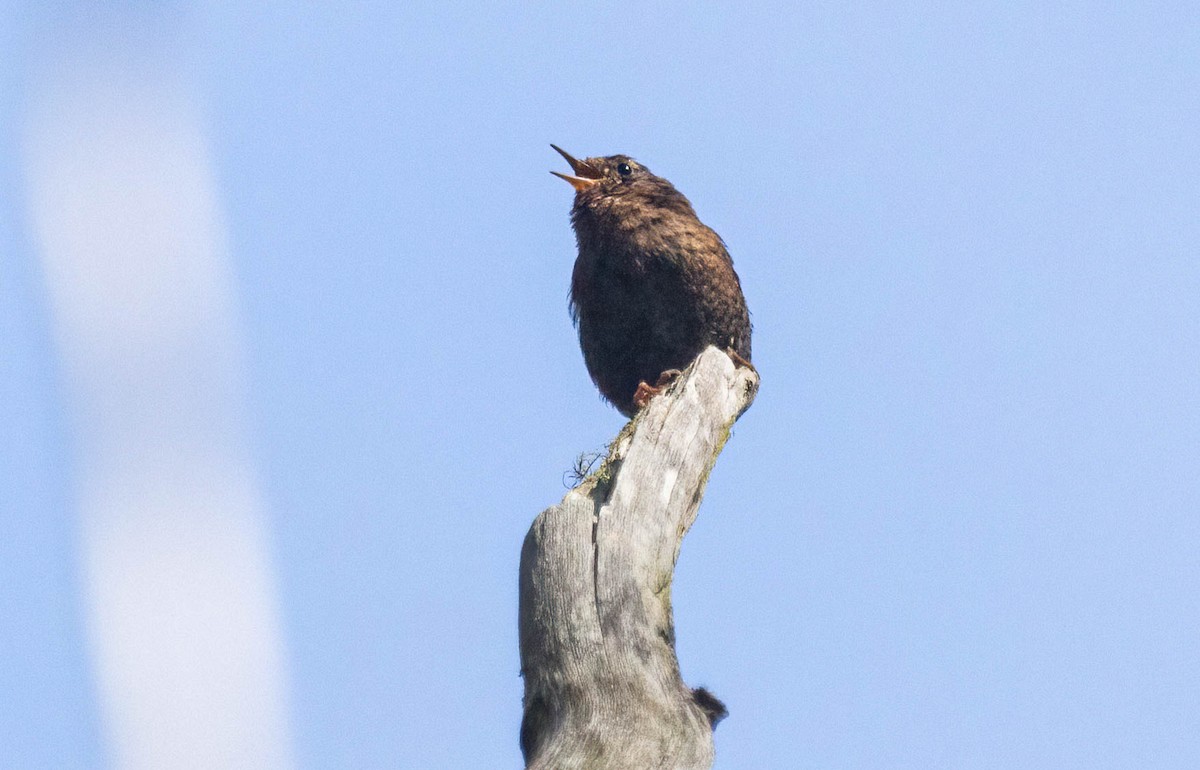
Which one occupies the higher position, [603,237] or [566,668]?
[603,237]

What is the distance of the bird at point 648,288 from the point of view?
7.27 metres


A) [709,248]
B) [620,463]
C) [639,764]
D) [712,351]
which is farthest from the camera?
[709,248]

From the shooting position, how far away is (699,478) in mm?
5035

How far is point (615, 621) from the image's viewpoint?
4031 millimetres

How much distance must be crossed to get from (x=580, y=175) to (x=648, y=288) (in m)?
1.24

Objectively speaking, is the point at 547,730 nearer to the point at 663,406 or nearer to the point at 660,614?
the point at 660,614

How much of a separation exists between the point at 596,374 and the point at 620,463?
307 centimetres

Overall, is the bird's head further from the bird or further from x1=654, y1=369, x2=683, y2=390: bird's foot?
x1=654, y1=369, x2=683, y2=390: bird's foot

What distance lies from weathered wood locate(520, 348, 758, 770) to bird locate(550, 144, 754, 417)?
2.22 meters

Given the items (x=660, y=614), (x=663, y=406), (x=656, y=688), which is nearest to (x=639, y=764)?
(x=656, y=688)

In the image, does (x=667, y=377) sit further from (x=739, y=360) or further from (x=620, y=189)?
(x=620, y=189)

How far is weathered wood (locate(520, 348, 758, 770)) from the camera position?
145 inches

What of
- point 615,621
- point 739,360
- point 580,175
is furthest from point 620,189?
point 615,621

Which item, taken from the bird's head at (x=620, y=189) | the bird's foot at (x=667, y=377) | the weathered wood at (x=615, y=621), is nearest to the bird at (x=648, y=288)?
the bird's head at (x=620, y=189)
